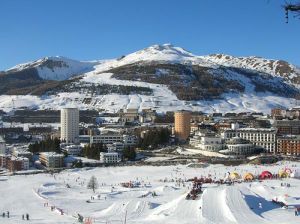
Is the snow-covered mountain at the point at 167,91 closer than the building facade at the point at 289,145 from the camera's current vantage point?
No

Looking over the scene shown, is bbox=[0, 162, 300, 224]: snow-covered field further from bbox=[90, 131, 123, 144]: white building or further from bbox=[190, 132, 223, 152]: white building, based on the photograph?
bbox=[90, 131, 123, 144]: white building

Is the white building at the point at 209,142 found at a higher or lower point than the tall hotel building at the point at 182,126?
lower

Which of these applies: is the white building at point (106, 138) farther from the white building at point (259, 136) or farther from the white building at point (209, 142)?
the white building at point (259, 136)

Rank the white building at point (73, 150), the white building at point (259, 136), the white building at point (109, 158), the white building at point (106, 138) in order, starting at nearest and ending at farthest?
1. the white building at point (109, 158)
2. the white building at point (73, 150)
3. the white building at point (259, 136)
4. the white building at point (106, 138)

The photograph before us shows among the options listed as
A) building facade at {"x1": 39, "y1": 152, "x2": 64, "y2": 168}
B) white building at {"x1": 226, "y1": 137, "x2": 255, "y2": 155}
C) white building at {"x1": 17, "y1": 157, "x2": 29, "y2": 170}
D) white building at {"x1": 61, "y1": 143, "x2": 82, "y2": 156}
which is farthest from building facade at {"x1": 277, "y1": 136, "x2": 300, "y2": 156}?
white building at {"x1": 17, "y1": 157, "x2": 29, "y2": 170}

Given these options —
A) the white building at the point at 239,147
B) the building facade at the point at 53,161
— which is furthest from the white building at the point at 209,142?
the building facade at the point at 53,161

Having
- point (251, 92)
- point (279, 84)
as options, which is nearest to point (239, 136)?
point (251, 92)

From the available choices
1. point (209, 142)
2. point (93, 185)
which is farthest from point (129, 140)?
point (93, 185)
